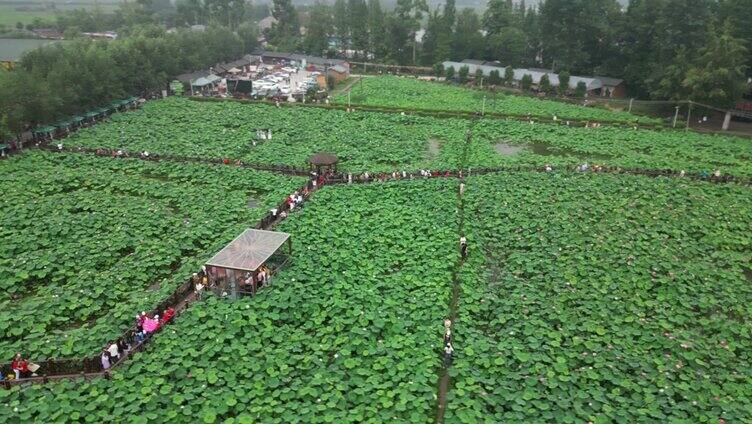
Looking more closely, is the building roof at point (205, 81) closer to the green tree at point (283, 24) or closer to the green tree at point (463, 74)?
the green tree at point (463, 74)

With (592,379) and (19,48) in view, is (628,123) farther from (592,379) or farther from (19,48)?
(19,48)

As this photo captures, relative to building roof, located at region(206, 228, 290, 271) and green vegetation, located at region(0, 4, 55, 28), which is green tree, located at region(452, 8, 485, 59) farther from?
green vegetation, located at region(0, 4, 55, 28)

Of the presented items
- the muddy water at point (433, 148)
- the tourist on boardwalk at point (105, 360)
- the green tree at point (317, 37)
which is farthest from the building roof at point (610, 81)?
the tourist on boardwalk at point (105, 360)

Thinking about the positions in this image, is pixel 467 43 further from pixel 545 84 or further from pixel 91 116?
pixel 91 116

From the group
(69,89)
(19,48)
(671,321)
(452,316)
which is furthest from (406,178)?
(19,48)

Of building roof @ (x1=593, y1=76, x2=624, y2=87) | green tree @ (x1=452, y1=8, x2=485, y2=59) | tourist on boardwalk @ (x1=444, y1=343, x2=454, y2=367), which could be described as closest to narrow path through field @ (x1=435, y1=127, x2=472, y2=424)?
tourist on boardwalk @ (x1=444, y1=343, x2=454, y2=367)
